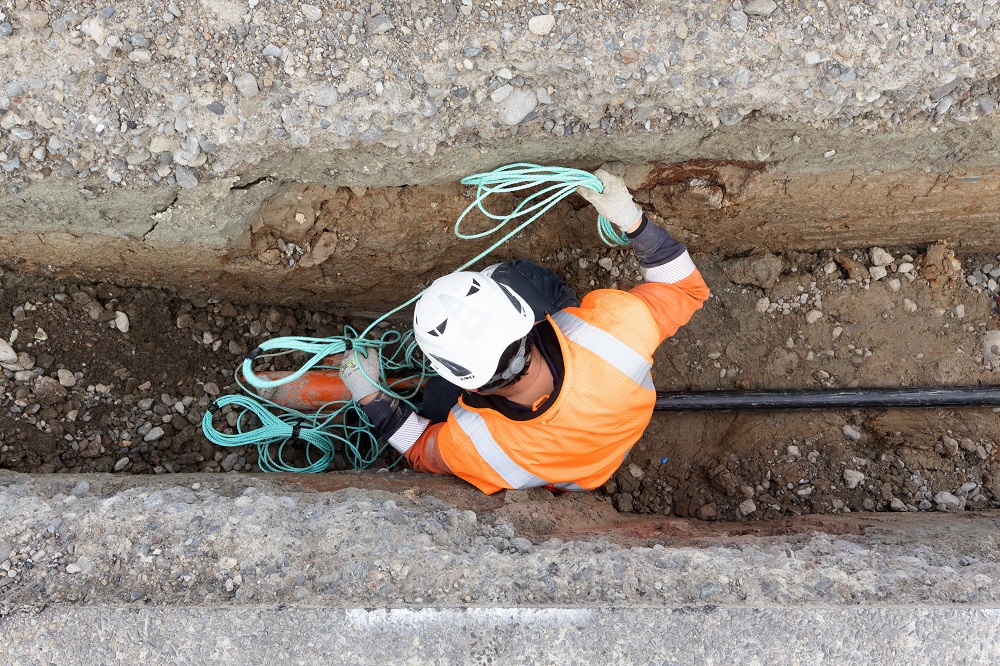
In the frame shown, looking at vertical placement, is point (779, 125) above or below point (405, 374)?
above

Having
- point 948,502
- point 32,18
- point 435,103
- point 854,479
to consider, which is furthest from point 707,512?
point 32,18

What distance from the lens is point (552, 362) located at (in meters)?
2.31

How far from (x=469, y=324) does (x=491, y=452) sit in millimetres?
496

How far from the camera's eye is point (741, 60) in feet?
6.78

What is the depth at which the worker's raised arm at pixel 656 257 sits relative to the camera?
7.76 ft

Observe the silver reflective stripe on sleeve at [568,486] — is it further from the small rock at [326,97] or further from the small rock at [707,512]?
the small rock at [326,97]

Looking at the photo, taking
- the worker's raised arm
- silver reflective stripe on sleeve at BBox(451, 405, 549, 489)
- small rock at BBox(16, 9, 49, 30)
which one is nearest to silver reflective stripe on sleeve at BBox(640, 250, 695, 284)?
the worker's raised arm

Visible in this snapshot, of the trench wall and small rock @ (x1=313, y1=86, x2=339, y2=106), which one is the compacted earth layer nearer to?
the trench wall

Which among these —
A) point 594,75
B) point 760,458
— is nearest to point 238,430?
point 594,75

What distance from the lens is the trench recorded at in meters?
2.62

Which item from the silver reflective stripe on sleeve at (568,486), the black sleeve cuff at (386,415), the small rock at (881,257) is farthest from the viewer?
the small rock at (881,257)

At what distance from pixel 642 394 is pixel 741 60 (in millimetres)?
1161

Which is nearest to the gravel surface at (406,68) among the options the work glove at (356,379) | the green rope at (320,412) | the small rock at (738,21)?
the small rock at (738,21)

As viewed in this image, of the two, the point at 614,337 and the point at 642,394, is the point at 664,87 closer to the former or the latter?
the point at 614,337
